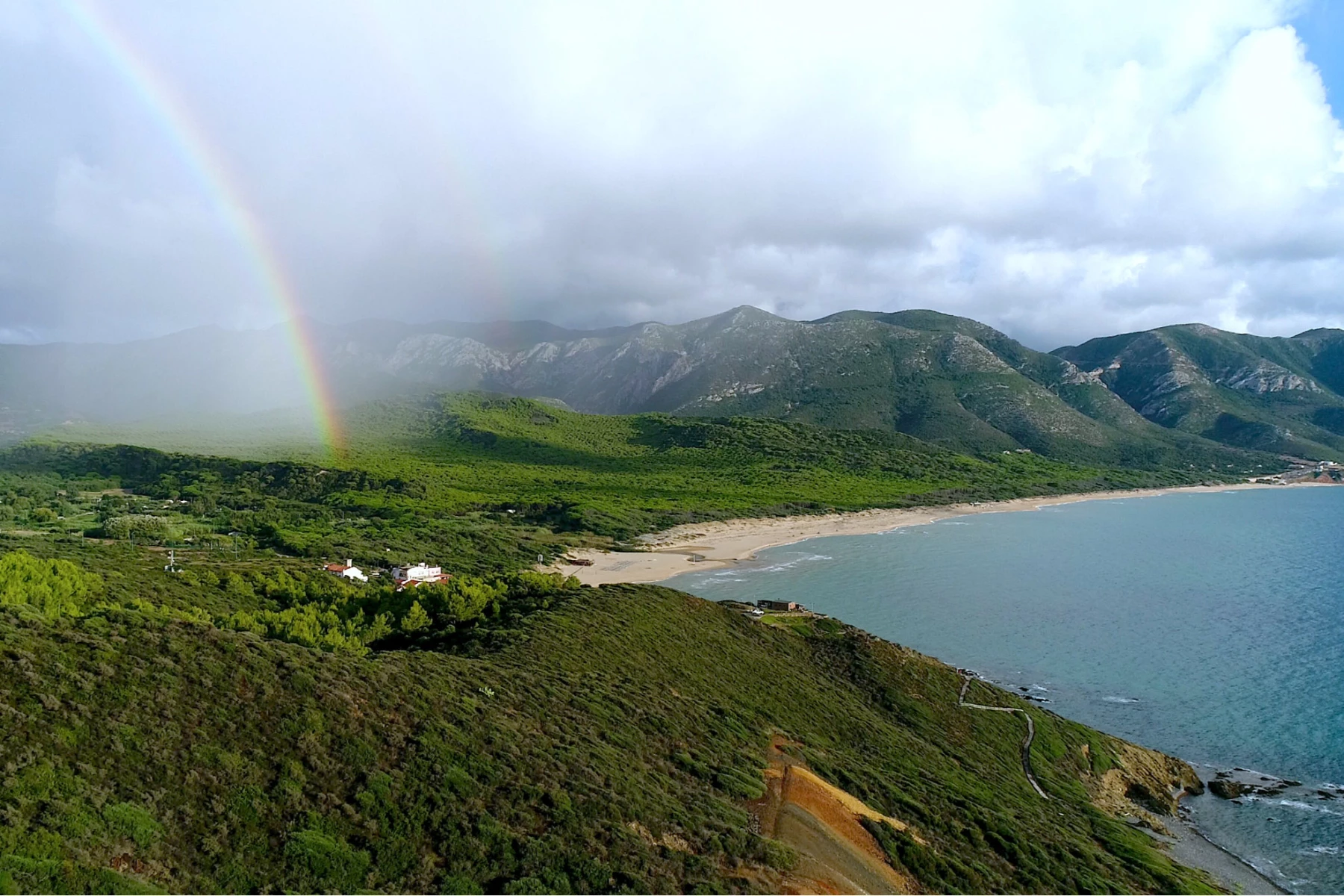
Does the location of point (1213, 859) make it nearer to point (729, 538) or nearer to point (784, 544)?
point (784, 544)

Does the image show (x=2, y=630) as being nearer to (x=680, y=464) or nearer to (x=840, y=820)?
(x=840, y=820)

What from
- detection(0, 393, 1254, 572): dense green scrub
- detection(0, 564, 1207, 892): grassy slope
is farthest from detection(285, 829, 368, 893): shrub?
detection(0, 393, 1254, 572): dense green scrub

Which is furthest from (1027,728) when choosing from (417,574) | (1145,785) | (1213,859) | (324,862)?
(417,574)

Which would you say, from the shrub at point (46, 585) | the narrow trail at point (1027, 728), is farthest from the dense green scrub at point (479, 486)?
the narrow trail at point (1027, 728)

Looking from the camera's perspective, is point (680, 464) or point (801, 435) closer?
point (680, 464)

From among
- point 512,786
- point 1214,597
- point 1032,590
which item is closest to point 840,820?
point 512,786

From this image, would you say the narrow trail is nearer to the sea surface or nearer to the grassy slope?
the grassy slope
